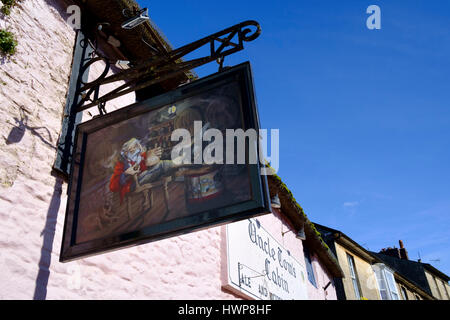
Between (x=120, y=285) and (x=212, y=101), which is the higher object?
(x=212, y=101)

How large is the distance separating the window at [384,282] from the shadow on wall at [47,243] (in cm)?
1861

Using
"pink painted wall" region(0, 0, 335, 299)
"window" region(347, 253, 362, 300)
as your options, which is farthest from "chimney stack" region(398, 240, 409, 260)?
"pink painted wall" region(0, 0, 335, 299)

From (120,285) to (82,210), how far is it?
118 centimetres

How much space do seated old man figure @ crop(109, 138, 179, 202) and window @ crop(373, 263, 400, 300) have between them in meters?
18.7

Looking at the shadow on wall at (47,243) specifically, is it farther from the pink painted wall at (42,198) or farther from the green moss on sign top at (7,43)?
the green moss on sign top at (7,43)

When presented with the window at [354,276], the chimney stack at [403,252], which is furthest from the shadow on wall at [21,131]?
the chimney stack at [403,252]

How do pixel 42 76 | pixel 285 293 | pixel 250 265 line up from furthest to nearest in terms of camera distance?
pixel 285 293 → pixel 250 265 → pixel 42 76

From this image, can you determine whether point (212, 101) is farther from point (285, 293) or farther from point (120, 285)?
point (285, 293)

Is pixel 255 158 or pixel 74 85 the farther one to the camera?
pixel 74 85

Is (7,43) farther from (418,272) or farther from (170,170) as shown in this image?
(418,272)

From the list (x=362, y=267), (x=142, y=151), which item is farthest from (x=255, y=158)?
(x=362, y=267)


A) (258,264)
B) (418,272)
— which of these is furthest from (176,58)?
(418,272)

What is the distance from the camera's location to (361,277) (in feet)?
59.4
